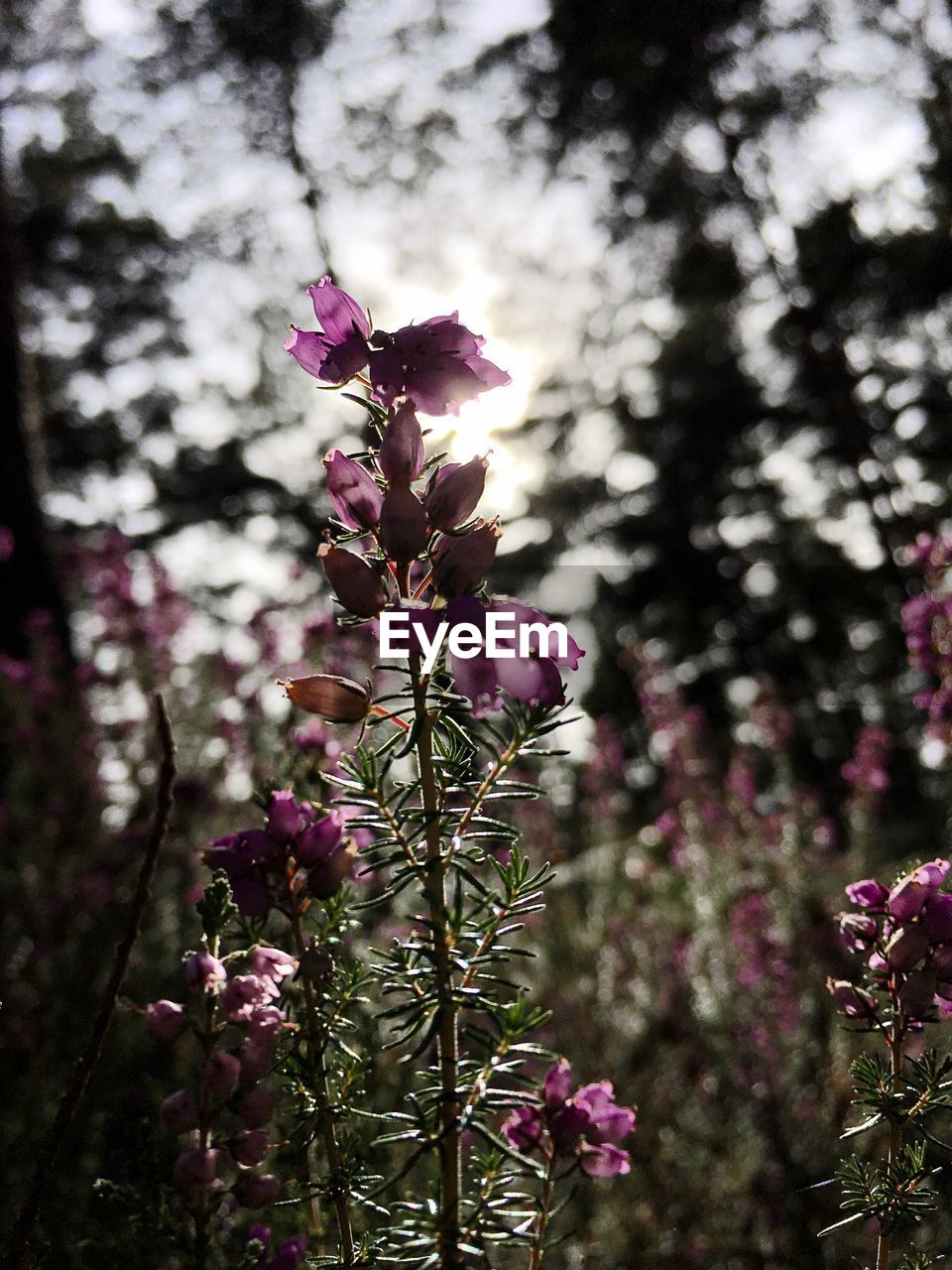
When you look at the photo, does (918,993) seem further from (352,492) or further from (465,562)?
(352,492)

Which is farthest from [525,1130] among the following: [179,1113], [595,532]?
[595,532]

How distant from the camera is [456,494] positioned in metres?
0.95

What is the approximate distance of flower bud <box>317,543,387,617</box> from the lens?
2.91 ft

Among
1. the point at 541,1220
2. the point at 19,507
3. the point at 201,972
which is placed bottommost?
the point at 541,1220

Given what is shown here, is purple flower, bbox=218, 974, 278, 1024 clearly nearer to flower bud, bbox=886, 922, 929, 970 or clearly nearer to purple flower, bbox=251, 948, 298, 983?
purple flower, bbox=251, 948, 298, 983

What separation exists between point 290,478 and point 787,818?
8595 mm

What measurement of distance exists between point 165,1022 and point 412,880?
25 cm

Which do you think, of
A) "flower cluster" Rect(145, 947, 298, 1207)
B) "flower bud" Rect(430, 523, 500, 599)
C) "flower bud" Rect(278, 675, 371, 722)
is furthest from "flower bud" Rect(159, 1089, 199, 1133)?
"flower bud" Rect(430, 523, 500, 599)

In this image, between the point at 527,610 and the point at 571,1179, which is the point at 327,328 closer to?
the point at 527,610

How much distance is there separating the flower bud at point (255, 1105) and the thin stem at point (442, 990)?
0.51 feet

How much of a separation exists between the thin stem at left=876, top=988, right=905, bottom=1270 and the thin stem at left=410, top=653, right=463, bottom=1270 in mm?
404

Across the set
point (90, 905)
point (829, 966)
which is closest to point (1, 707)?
point (90, 905)

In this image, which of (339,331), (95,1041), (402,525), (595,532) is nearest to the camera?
(95,1041)

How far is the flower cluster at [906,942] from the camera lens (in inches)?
38.5
